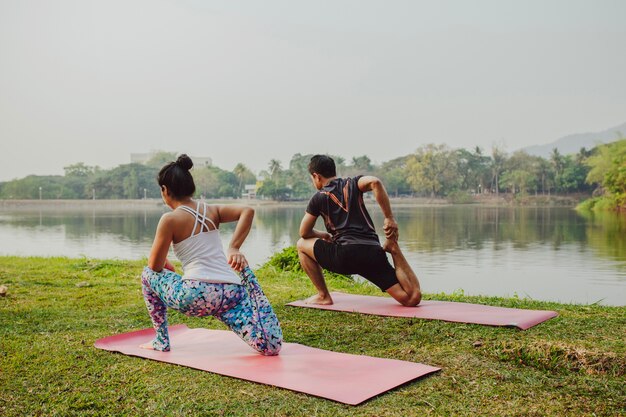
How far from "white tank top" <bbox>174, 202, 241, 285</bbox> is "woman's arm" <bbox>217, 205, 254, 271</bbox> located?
0.09 metres

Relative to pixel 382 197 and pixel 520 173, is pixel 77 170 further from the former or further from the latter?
pixel 382 197

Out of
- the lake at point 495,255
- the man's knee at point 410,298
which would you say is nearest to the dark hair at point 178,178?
the man's knee at point 410,298

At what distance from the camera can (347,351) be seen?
13.0 feet

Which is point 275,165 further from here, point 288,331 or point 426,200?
point 288,331

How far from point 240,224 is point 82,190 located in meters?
89.2

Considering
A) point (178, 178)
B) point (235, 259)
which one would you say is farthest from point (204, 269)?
point (178, 178)

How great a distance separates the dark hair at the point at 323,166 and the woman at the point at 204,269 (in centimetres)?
168

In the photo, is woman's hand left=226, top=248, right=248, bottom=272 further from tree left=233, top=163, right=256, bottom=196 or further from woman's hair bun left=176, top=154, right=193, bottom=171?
tree left=233, top=163, right=256, bottom=196

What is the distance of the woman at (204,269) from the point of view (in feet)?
11.8

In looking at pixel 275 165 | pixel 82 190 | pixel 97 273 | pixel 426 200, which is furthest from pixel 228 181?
pixel 97 273

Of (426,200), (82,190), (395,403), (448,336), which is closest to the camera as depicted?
(395,403)

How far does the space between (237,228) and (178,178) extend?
0.44 m

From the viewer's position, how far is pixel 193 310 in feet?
11.9

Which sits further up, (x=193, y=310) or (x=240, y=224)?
(x=240, y=224)
